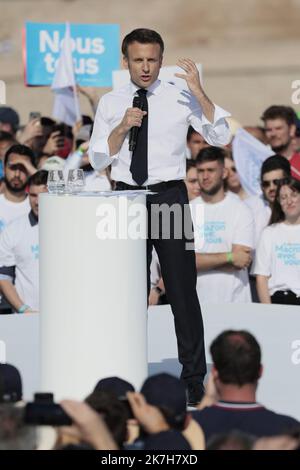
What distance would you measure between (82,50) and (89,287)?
5.97 m

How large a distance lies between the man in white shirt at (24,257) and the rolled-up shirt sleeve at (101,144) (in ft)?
7.74

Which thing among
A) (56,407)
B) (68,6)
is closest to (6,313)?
(56,407)

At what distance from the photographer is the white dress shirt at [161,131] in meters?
5.67

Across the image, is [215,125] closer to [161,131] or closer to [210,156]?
[161,131]

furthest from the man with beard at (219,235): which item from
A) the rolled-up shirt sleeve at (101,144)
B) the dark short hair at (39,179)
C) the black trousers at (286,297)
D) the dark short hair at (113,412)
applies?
the dark short hair at (113,412)

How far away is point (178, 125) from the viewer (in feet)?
18.7

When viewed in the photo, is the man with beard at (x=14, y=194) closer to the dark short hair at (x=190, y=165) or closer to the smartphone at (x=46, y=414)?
the dark short hair at (x=190, y=165)

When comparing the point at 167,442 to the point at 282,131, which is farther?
the point at 282,131

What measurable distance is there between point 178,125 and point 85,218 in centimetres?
72

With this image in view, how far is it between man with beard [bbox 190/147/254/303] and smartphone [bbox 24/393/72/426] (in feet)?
13.2

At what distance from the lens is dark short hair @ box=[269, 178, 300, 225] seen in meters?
7.97

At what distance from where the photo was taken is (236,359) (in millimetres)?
4316

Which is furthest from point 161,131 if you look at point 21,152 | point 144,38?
point 21,152

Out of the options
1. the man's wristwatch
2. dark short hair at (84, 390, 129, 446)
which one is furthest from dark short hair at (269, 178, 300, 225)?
dark short hair at (84, 390, 129, 446)
